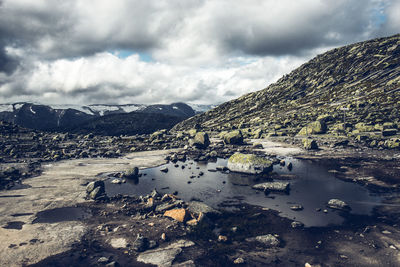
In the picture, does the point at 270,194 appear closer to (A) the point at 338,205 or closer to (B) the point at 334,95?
(A) the point at 338,205

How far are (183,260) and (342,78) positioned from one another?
181211 millimetres

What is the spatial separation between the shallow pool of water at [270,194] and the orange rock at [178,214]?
14.0ft

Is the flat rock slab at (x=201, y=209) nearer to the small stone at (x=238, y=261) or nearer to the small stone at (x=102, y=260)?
the small stone at (x=238, y=261)

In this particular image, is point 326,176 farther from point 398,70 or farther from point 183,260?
point 398,70

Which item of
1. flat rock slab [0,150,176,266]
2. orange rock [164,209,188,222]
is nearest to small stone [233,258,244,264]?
orange rock [164,209,188,222]

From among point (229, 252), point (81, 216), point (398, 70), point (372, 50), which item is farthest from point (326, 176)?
point (372, 50)

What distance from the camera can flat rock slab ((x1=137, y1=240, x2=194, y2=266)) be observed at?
1380cm

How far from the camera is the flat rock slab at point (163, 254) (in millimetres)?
13797

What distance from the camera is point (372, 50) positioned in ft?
567

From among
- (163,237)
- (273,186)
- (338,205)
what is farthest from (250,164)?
(163,237)

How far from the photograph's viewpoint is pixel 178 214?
64.0 ft

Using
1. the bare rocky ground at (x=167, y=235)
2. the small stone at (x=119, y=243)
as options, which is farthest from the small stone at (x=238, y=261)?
the small stone at (x=119, y=243)

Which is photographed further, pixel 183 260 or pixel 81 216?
pixel 81 216

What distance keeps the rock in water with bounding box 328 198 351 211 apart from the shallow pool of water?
50 centimetres
